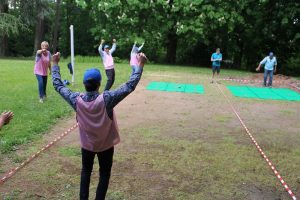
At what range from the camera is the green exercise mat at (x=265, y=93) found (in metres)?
15.1

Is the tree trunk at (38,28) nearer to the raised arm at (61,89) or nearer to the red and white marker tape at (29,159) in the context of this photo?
the red and white marker tape at (29,159)

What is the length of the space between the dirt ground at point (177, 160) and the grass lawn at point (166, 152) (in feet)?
0.04

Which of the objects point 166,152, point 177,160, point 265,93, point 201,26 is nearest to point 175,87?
point 265,93

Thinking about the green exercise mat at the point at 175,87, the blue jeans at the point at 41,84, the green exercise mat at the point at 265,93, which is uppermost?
the blue jeans at the point at 41,84

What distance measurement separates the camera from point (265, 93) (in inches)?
635

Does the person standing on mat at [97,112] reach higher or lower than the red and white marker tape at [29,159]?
higher

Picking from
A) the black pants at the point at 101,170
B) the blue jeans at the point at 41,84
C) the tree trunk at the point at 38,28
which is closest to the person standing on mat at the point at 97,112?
the black pants at the point at 101,170

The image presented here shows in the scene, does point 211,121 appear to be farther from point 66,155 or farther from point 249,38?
point 249,38

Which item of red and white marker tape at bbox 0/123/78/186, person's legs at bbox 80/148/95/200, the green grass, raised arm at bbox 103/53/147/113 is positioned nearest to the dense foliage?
the green grass

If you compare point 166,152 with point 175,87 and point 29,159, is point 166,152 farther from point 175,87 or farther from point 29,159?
point 175,87

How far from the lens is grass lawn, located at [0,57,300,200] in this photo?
5398 mm

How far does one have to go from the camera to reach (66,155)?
22.1 ft

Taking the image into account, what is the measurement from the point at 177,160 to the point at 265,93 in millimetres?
10373

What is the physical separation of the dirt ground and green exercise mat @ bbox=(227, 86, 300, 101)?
3930mm
